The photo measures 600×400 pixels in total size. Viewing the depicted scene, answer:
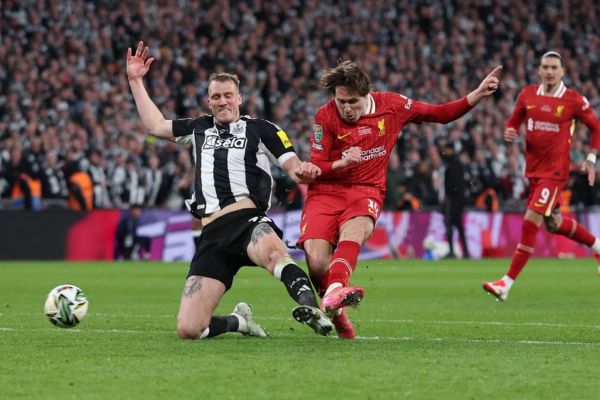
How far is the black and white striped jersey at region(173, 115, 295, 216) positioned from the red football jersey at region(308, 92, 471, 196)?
10.6 inches

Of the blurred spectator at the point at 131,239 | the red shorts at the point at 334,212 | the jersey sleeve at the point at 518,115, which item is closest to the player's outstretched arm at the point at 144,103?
the red shorts at the point at 334,212

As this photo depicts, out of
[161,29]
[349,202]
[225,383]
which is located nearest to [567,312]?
[349,202]

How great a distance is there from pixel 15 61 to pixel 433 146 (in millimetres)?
8757

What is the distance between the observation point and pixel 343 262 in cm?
773

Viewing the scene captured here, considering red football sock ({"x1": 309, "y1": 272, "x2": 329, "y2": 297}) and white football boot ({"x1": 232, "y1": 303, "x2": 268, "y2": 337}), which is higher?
red football sock ({"x1": 309, "y1": 272, "x2": 329, "y2": 297})

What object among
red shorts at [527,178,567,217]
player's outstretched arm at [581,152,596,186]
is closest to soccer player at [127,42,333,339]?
player's outstretched arm at [581,152,596,186]

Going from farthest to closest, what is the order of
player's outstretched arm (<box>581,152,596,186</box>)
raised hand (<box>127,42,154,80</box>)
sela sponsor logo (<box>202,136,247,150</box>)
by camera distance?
player's outstretched arm (<box>581,152,596,186</box>) → raised hand (<box>127,42,154,80</box>) → sela sponsor logo (<box>202,136,247,150</box>)

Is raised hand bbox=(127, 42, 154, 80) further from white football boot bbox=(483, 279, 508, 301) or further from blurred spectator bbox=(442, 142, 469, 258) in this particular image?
blurred spectator bbox=(442, 142, 469, 258)

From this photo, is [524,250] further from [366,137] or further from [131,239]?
[131,239]

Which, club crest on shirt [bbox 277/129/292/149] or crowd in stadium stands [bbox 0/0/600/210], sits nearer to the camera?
club crest on shirt [bbox 277/129/292/149]

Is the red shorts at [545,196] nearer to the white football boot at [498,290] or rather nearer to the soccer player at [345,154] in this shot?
Result: the white football boot at [498,290]

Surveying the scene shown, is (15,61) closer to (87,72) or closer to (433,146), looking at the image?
(87,72)

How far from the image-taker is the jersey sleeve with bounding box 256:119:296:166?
8156 millimetres

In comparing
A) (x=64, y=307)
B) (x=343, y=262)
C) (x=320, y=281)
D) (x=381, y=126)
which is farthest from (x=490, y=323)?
(x=64, y=307)
